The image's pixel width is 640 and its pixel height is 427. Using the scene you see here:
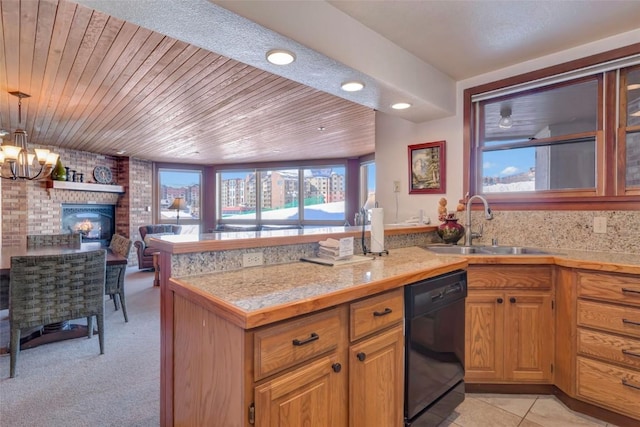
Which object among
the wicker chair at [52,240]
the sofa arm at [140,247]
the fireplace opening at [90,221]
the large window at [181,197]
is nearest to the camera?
the wicker chair at [52,240]

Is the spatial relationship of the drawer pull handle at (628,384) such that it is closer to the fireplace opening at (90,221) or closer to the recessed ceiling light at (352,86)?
the recessed ceiling light at (352,86)

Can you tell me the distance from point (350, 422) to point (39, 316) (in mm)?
2587

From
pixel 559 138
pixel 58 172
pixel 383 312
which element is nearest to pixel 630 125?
pixel 559 138

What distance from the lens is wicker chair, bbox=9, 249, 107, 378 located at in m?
2.38

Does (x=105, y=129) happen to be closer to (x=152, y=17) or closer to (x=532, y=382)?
(x=152, y=17)

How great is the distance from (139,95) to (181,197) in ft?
17.5

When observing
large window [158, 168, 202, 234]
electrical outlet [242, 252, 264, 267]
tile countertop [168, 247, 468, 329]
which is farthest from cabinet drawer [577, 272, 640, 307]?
large window [158, 168, 202, 234]

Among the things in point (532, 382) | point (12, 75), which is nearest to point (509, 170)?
point (532, 382)

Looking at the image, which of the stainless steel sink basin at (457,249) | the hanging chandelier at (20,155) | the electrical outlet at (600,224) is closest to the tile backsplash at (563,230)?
the electrical outlet at (600,224)

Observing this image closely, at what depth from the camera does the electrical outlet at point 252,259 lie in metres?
1.63

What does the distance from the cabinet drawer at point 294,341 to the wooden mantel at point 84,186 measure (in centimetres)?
666

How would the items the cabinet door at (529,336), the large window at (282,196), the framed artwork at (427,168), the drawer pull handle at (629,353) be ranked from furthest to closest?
1. the large window at (282,196)
2. the framed artwork at (427,168)
3. the cabinet door at (529,336)
4. the drawer pull handle at (629,353)

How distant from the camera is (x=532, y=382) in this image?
209 cm

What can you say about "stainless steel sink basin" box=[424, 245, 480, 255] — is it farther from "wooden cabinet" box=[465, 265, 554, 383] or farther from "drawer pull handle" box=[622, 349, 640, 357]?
"drawer pull handle" box=[622, 349, 640, 357]
